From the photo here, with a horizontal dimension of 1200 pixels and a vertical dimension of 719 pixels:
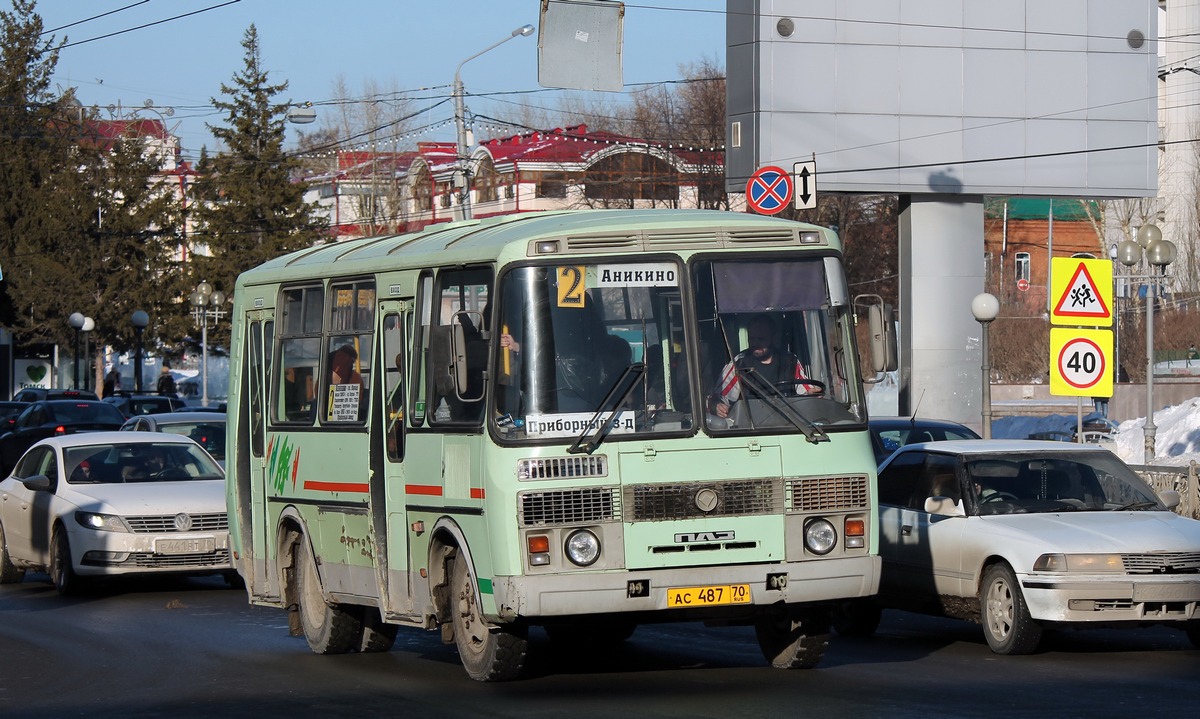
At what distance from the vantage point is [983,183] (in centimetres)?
3062

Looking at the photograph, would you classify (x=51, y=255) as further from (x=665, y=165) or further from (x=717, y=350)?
(x=717, y=350)

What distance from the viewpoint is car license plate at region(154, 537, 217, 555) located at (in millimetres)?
17031

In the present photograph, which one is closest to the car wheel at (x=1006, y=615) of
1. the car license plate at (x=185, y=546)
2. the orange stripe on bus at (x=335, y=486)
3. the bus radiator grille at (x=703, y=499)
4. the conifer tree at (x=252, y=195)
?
the bus radiator grille at (x=703, y=499)

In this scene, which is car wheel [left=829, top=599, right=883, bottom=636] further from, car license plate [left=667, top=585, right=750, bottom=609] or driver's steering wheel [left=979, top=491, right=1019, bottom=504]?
car license plate [left=667, top=585, right=750, bottom=609]

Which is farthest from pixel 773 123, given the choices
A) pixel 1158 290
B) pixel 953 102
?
pixel 1158 290

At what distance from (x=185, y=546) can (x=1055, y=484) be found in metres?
8.20

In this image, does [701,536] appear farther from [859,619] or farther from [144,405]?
[144,405]

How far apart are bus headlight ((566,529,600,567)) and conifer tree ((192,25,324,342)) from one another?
210ft

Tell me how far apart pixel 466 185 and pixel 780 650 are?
1207 inches

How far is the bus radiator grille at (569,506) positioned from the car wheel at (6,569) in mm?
10869

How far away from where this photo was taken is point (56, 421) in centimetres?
3375

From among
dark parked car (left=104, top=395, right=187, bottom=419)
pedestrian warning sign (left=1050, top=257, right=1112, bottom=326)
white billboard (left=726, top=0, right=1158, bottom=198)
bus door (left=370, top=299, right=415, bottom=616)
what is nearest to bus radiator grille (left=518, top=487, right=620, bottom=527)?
bus door (left=370, top=299, right=415, bottom=616)

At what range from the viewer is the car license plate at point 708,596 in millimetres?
9922

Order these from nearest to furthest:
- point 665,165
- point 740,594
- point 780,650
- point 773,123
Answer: point 740,594 → point 780,650 → point 773,123 → point 665,165
